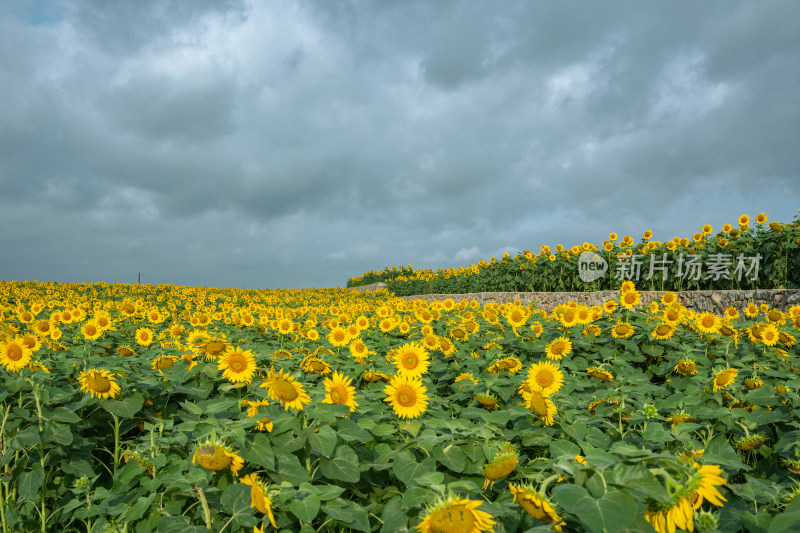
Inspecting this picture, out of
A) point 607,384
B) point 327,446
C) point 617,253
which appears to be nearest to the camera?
point 327,446

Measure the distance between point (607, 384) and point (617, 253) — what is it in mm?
13325

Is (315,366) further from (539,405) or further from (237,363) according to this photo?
(539,405)

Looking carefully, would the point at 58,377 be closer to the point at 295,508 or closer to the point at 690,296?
A: the point at 295,508

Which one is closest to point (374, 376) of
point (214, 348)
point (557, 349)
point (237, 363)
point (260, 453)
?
point (237, 363)

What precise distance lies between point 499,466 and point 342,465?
26.2 inches

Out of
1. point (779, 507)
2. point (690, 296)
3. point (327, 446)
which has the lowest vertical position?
point (779, 507)

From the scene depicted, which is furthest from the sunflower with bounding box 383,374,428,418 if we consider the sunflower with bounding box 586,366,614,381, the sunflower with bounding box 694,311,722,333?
the sunflower with bounding box 694,311,722,333

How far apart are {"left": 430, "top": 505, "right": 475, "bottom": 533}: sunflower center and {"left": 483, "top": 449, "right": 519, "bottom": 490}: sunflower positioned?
54cm

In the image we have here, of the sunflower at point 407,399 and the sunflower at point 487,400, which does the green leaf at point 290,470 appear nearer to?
the sunflower at point 407,399

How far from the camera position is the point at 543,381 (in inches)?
137

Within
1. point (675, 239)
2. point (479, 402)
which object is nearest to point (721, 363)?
point (479, 402)

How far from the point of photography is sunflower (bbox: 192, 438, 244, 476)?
77.5 inches

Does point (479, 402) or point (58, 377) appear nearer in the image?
point (479, 402)

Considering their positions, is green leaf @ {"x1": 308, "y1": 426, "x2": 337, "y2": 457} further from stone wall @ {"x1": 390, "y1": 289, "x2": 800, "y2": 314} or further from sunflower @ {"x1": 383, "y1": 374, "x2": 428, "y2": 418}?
stone wall @ {"x1": 390, "y1": 289, "x2": 800, "y2": 314}
